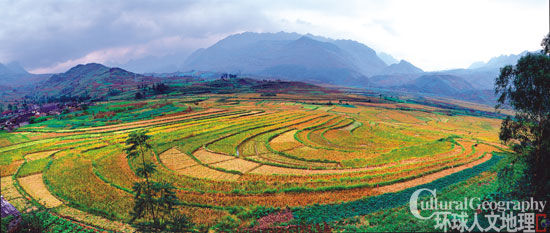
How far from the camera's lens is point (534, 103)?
15141mm

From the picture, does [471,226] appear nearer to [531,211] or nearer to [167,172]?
[531,211]

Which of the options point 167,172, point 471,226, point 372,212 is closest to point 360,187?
point 372,212

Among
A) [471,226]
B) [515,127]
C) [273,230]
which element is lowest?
[273,230]

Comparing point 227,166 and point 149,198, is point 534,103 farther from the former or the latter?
point 227,166

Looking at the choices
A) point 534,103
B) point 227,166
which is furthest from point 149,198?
point 534,103

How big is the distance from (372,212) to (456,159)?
19912 mm

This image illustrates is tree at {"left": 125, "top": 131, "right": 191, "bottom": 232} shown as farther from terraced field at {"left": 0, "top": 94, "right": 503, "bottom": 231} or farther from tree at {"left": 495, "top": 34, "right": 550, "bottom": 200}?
tree at {"left": 495, "top": 34, "right": 550, "bottom": 200}

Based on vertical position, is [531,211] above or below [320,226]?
above

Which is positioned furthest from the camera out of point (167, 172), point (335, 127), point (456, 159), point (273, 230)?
point (335, 127)

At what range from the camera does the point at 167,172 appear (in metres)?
25.8

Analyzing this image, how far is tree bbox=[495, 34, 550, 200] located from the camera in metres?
14.5

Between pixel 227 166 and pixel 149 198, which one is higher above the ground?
pixel 149 198

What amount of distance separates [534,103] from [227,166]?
2742 centimetres

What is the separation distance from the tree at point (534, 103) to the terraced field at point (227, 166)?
27.6ft
